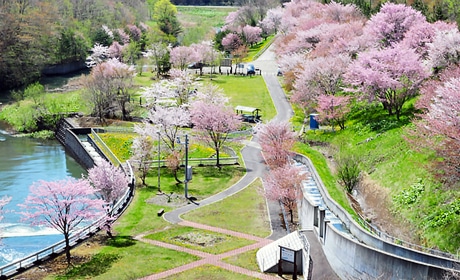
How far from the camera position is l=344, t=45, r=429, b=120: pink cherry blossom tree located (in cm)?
5781

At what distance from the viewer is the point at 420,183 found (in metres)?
42.3

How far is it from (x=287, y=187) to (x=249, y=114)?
34047 millimetres

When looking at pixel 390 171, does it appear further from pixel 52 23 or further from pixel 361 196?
pixel 52 23

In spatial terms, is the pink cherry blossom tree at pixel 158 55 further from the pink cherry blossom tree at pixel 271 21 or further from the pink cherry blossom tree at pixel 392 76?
the pink cherry blossom tree at pixel 392 76

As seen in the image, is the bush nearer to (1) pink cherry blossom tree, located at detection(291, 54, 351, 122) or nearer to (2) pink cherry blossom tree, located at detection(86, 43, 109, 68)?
(1) pink cherry blossom tree, located at detection(291, 54, 351, 122)

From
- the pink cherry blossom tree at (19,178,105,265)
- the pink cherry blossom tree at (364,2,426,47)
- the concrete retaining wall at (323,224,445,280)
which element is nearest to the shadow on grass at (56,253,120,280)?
the pink cherry blossom tree at (19,178,105,265)

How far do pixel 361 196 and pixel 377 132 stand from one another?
1141 cm

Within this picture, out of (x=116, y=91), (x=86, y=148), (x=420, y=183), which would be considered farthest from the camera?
(x=116, y=91)

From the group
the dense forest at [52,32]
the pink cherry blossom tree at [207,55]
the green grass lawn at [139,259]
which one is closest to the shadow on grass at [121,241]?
the green grass lawn at [139,259]

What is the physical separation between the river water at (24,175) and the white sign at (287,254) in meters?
16.9

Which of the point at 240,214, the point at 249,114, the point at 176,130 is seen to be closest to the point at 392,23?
the point at 249,114

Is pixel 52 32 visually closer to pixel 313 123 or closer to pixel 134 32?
pixel 134 32

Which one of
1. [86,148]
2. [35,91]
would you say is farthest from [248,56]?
[86,148]

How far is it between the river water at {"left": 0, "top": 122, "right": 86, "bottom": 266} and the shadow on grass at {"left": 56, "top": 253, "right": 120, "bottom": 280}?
16.5 ft
